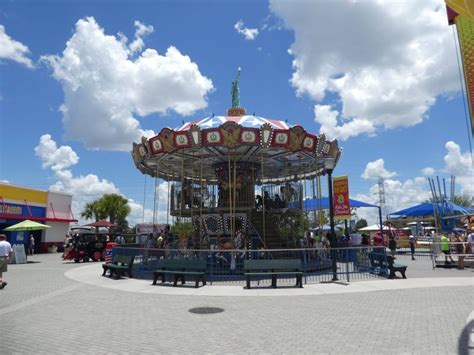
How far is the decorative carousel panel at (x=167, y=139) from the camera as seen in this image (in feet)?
54.2

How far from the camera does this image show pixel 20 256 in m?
21.9

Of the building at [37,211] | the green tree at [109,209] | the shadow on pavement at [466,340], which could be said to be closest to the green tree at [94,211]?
the green tree at [109,209]

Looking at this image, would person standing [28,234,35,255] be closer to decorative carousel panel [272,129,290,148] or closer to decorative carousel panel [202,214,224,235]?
decorative carousel panel [202,214,224,235]

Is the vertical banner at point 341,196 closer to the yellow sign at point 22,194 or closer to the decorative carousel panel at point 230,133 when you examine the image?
the decorative carousel panel at point 230,133

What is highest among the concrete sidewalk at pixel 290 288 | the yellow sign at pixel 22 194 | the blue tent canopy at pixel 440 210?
the yellow sign at pixel 22 194

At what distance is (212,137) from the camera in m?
16.0

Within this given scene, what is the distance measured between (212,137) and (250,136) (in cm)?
165

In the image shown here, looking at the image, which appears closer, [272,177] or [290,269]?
[290,269]

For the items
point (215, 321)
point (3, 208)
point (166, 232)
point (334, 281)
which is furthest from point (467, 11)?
point (3, 208)

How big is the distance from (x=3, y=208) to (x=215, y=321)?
93.9ft

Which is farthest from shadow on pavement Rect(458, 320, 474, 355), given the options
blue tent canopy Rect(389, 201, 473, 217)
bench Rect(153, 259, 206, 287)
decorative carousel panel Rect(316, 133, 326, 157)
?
blue tent canopy Rect(389, 201, 473, 217)

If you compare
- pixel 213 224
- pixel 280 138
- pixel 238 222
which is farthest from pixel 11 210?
pixel 280 138

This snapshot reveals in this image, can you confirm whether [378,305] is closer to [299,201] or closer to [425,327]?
[425,327]

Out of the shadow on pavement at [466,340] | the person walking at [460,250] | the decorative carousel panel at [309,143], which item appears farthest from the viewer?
the decorative carousel panel at [309,143]
